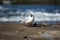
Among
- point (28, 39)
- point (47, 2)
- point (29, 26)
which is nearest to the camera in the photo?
point (28, 39)

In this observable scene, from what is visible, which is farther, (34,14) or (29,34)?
(34,14)

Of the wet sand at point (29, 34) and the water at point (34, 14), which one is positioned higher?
the wet sand at point (29, 34)

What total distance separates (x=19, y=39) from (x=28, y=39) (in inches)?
8.5

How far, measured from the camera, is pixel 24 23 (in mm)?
7602

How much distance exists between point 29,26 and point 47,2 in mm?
29691

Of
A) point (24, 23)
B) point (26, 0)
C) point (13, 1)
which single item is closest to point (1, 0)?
point (13, 1)

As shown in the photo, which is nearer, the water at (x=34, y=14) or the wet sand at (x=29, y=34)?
the wet sand at (x=29, y=34)

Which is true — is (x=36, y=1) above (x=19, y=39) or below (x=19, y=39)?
below

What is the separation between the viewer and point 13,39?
4910 millimetres

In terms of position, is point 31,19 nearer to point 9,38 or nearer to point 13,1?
point 9,38

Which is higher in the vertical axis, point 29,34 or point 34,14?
point 29,34

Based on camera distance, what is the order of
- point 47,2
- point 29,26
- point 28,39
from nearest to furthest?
1. point 28,39
2. point 29,26
3. point 47,2

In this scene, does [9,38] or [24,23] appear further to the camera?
[24,23]

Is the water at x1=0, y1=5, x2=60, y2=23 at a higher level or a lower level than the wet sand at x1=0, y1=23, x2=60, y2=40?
lower
